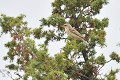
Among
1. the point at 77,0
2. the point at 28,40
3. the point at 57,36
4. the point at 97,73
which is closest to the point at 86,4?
the point at 77,0

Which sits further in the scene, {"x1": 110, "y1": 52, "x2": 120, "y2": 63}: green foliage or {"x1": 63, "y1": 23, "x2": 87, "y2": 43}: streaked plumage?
{"x1": 110, "y1": 52, "x2": 120, "y2": 63}: green foliage

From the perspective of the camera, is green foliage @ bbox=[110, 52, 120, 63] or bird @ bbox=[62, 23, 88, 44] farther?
green foliage @ bbox=[110, 52, 120, 63]

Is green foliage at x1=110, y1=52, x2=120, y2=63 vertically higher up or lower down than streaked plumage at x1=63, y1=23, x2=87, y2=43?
higher up

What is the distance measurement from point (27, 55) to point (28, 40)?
3.74 ft

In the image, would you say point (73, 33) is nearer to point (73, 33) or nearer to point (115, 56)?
point (73, 33)

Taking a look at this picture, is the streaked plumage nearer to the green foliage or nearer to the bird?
the bird

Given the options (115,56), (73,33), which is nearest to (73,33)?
(73,33)

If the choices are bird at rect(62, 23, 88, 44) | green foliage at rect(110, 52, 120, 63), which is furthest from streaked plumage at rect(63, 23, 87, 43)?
green foliage at rect(110, 52, 120, 63)

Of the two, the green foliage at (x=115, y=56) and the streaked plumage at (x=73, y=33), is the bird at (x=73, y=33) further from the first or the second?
the green foliage at (x=115, y=56)

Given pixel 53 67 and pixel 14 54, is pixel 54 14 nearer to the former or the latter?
pixel 14 54

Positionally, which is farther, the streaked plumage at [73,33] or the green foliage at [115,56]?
the green foliage at [115,56]

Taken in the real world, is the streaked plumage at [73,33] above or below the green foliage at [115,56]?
below

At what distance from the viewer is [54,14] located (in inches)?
979

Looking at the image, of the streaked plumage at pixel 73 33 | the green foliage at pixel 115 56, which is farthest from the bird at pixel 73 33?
the green foliage at pixel 115 56
